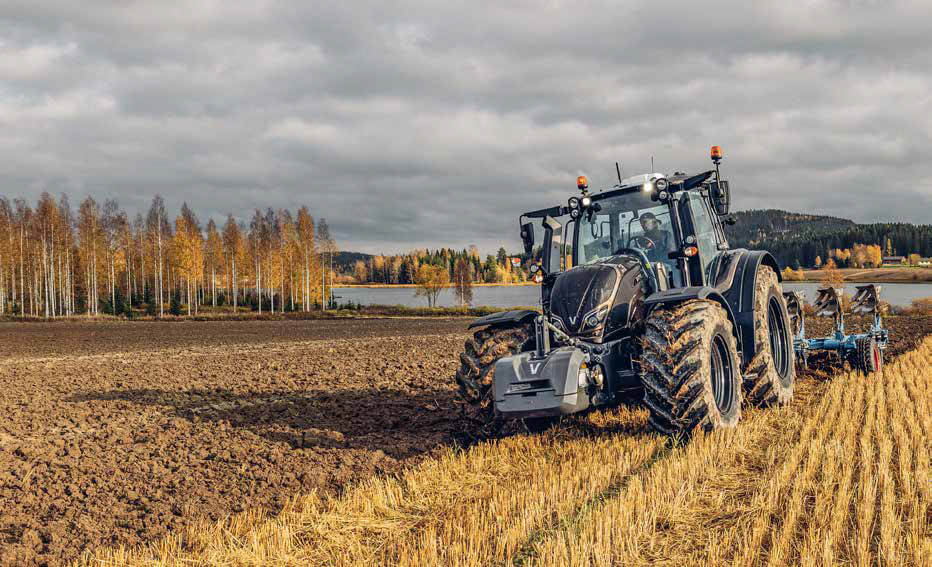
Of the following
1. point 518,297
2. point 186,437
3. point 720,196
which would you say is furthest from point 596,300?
point 518,297

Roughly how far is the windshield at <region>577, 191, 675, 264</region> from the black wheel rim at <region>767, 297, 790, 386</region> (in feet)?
8.28

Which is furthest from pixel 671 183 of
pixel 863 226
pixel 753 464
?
pixel 863 226

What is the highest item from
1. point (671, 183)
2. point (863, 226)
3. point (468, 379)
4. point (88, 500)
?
point (863, 226)

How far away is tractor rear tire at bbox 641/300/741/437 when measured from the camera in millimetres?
6145

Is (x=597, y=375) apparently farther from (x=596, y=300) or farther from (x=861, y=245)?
(x=861, y=245)

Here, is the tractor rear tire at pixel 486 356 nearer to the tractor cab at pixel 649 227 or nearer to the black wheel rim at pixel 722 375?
the tractor cab at pixel 649 227

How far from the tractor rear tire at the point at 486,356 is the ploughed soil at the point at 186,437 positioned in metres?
0.73

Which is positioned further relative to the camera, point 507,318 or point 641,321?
point 507,318

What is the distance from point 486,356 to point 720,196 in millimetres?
3237

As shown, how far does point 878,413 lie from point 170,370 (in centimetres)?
1462

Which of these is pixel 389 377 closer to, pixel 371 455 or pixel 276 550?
pixel 371 455

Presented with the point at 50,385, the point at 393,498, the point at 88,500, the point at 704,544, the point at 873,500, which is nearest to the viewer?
the point at 704,544

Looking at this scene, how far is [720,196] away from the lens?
752 centimetres

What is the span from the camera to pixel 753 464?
595 centimetres
